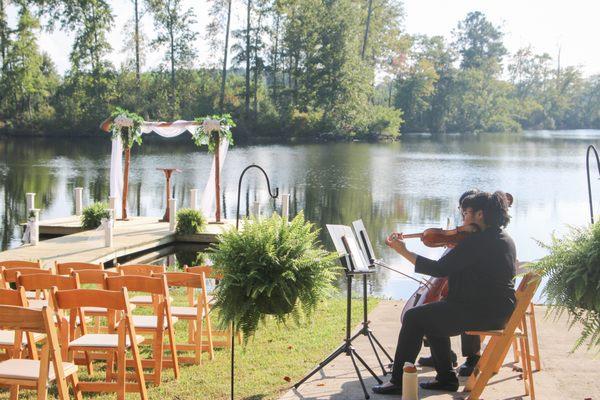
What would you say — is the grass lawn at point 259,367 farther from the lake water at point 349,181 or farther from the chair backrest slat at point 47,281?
the lake water at point 349,181

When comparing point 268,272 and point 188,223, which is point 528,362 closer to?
point 268,272

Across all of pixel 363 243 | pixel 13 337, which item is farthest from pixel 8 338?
pixel 363 243

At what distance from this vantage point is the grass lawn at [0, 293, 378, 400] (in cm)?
546

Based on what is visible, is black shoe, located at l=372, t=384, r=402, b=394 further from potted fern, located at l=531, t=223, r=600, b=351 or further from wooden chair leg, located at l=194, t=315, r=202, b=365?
wooden chair leg, located at l=194, t=315, r=202, b=365

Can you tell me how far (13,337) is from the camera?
18.4ft

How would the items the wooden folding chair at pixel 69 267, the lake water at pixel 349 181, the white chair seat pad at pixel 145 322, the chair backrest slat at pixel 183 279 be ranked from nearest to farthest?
the white chair seat pad at pixel 145 322
the chair backrest slat at pixel 183 279
the wooden folding chair at pixel 69 267
the lake water at pixel 349 181

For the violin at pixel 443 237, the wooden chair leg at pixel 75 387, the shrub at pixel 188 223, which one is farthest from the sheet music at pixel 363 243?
the shrub at pixel 188 223

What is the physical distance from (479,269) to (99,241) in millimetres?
11392

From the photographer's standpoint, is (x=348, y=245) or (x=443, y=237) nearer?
(x=348, y=245)

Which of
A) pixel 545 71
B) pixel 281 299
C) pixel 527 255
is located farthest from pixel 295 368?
pixel 545 71

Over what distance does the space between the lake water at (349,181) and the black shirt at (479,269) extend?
2.40 m

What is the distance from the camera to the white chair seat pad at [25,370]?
453cm

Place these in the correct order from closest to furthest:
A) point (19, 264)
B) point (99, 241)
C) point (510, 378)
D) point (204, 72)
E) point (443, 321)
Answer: point (443, 321) → point (510, 378) → point (19, 264) → point (99, 241) → point (204, 72)

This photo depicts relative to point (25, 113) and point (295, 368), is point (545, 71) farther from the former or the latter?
point (295, 368)
